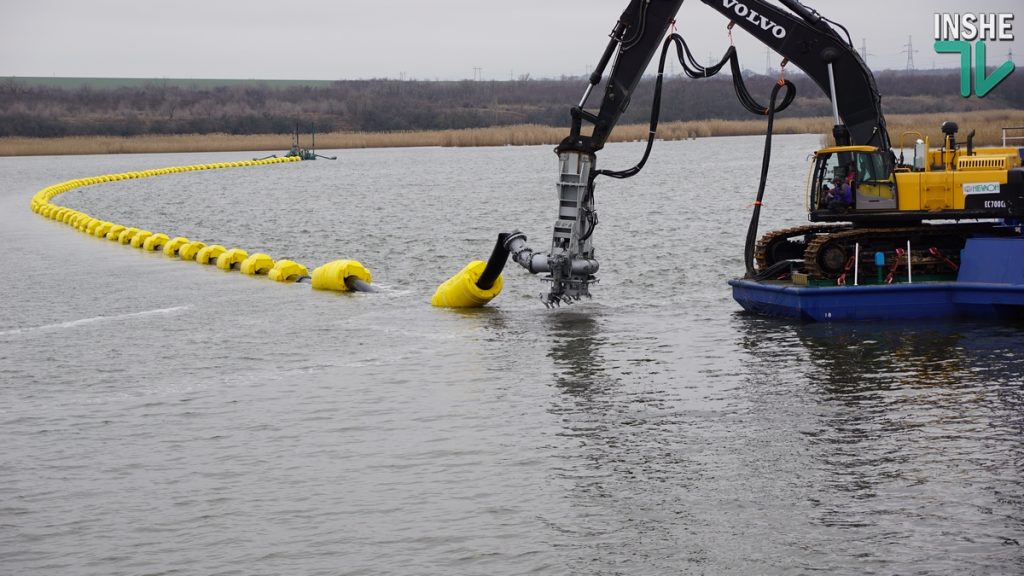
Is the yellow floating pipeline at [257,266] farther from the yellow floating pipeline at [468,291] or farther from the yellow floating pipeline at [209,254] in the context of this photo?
the yellow floating pipeline at [468,291]

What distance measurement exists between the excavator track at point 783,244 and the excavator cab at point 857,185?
0.90 meters

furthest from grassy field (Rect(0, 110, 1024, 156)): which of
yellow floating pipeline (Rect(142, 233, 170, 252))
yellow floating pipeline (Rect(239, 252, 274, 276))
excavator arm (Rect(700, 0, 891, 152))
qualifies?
excavator arm (Rect(700, 0, 891, 152))

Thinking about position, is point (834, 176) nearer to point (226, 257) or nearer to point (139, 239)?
point (226, 257)

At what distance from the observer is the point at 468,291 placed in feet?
85.9

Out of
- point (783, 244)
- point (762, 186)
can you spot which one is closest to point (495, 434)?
point (762, 186)

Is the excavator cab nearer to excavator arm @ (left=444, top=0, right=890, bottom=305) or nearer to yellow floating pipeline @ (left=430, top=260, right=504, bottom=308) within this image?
excavator arm @ (left=444, top=0, right=890, bottom=305)

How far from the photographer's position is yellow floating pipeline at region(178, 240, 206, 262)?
124 ft

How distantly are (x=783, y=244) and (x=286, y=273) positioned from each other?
40.8ft

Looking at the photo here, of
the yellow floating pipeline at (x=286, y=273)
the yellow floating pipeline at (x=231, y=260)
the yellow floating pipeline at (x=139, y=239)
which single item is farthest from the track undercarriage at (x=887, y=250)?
the yellow floating pipeline at (x=139, y=239)

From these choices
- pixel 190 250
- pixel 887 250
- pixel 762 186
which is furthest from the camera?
pixel 190 250

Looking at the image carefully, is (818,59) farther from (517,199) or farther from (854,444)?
(517,199)

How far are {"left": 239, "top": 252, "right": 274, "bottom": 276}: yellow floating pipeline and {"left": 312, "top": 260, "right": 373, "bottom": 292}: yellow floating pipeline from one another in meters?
3.51

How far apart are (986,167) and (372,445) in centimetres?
1247

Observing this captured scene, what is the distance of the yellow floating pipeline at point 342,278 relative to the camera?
29.2 meters
